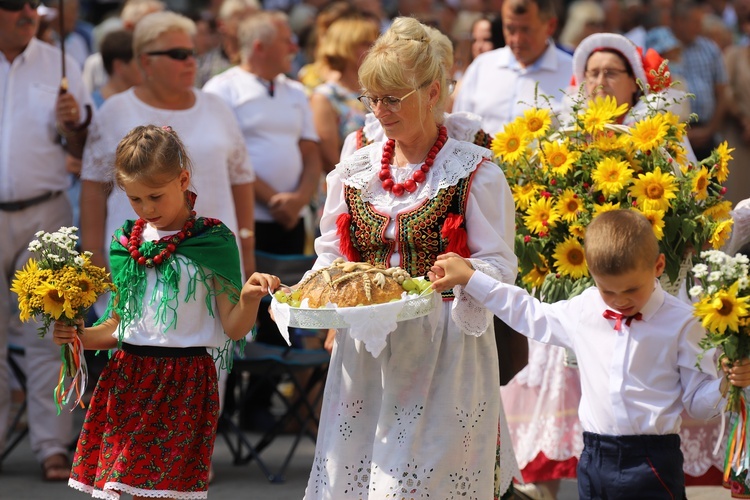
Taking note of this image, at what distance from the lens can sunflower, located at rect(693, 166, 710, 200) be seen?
5.28 metres

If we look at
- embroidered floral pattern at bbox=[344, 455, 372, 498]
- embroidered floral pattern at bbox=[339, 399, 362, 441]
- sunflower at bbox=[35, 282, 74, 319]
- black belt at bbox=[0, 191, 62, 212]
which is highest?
sunflower at bbox=[35, 282, 74, 319]

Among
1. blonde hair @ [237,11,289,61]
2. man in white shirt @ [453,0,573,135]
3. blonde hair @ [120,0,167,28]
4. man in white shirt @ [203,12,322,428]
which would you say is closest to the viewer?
man in white shirt @ [453,0,573,135]

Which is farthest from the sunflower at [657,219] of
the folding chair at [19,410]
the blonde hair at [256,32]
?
Answer: the folding chair at [19,410]

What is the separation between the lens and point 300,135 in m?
8.40

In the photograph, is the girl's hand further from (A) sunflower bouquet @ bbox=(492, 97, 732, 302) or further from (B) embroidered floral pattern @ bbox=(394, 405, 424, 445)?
(A) sunflower bouquet @ bbox=(492, 97, 732, 302)

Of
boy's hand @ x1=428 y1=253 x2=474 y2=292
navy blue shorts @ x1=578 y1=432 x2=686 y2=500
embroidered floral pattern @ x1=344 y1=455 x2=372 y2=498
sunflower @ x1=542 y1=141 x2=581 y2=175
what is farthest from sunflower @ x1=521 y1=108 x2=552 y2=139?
embroidered floral pattern @ x1=344 y1=455 x2=372 y2=498

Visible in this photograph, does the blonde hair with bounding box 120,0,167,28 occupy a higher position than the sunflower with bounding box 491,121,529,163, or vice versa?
the blonde hair with bounding box 120,0,167,28

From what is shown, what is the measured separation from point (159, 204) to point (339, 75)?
433 cm

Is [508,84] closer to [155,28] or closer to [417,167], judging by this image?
[155,28]

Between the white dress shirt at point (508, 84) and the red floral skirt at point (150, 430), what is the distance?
354 cm

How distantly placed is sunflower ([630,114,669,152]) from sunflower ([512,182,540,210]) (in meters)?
0.47

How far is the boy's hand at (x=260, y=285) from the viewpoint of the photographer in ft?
14.8

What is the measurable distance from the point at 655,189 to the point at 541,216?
496mm

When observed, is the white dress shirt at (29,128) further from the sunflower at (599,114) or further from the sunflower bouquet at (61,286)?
the sunflower at (599,114)
